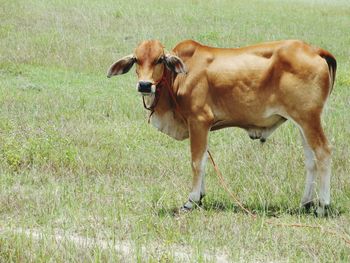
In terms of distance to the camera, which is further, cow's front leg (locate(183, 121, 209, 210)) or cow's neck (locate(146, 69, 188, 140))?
cow's neck (locate(146, 69, 188, 140))

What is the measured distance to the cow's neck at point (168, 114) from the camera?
6184 millimetres

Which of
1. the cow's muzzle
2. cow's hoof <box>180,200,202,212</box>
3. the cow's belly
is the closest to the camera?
the cow's muzzle

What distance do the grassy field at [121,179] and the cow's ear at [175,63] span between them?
1164 mm

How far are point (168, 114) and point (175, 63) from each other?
56 cm

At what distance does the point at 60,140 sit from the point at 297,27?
12.4 meters

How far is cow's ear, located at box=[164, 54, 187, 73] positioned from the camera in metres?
5.91

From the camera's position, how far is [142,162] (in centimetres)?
760

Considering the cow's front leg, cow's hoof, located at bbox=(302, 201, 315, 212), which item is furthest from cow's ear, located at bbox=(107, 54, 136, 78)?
cow's hoof, located at bbox=(302, 201, 315, 212)

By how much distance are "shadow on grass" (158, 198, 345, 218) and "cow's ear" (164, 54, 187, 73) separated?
1.16m

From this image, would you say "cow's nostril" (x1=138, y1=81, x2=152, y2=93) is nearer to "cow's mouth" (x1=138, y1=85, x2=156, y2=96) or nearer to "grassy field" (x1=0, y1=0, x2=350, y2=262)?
"cow's mouth" (x1=138, y1=85, x2=156, y2=96)

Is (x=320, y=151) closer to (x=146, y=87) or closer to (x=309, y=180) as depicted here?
(x=309, y=180)

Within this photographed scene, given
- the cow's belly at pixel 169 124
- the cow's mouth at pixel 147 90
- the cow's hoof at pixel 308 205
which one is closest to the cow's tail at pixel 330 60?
the cow's hoof at pixel 308 205

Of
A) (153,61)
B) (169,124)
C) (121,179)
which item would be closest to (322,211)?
(169,124)

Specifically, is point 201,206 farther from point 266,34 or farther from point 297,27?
Result: point 297,27
